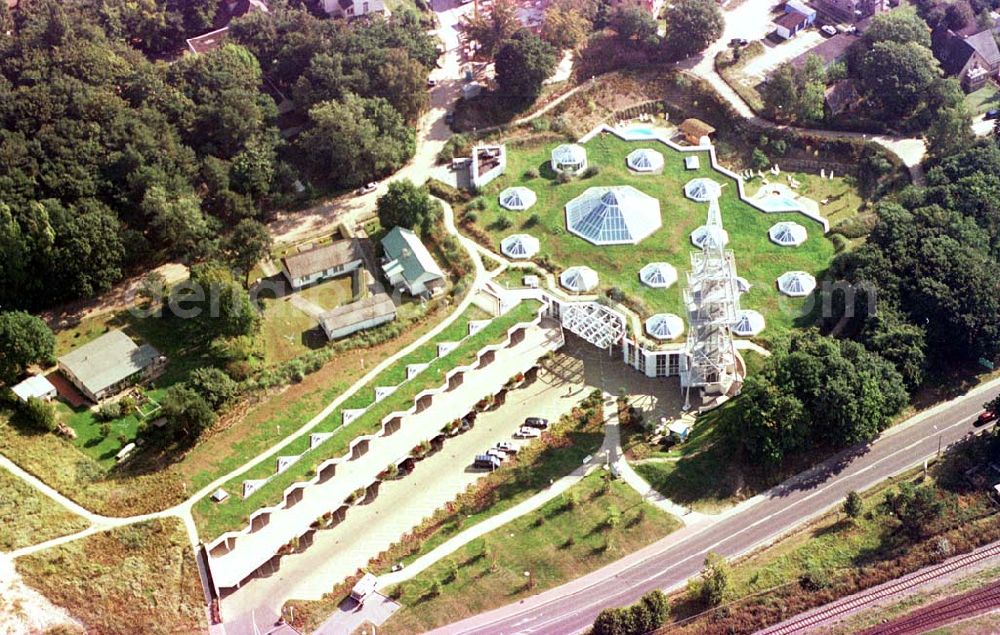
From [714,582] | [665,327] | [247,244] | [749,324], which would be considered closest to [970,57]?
[749,324]

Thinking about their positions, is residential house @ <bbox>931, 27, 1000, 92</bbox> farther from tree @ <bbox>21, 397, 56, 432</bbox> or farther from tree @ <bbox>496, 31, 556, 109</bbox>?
tree @ <bbox>21, 397, 56, 432</bbox>

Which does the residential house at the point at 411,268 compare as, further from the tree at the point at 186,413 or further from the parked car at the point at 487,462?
the tree at the point at 186,413

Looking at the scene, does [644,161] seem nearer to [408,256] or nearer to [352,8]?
[408,256]

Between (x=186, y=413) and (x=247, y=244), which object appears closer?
(x=186, y=413)

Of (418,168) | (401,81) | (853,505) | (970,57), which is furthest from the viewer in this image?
(970,57)

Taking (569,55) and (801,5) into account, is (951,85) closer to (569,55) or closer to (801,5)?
(801,5)
